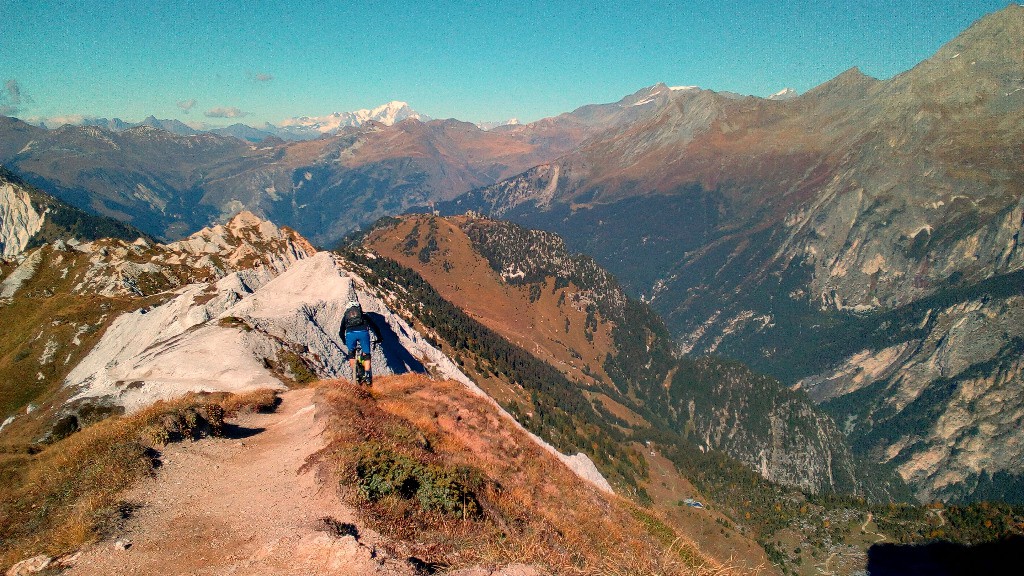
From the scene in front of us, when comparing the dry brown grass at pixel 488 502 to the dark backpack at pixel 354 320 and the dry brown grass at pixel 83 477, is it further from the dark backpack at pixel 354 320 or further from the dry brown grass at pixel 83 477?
the dry brown grass at pixel 83 477

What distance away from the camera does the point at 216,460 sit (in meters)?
18.8

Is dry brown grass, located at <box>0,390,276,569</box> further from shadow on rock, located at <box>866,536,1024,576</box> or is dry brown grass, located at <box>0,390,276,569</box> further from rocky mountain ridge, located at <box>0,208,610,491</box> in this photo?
shadow on rock, located at <box>866,536,1024,576</box>

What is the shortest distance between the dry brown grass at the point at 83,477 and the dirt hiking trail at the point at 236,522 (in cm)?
66

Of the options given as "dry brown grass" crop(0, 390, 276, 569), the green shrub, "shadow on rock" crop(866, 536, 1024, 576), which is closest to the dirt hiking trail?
"dry brown grass" crop(0, 390, 276, 569)

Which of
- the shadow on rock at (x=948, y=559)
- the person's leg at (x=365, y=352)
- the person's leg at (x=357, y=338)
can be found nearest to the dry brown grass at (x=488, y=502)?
the person's leg at (x=365, y=352)

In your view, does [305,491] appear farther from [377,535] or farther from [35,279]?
[35,279]

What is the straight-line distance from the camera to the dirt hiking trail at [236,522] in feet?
38.2

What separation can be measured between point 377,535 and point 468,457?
8376mm

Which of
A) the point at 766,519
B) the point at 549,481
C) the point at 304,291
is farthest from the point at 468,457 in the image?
the point at 766,519

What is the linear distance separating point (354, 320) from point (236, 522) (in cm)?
1263

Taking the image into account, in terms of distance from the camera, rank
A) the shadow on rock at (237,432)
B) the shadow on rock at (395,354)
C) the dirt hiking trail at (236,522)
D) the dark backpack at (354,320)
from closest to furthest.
Result: the dirt hiking trail at (236,522) → the shadow on rock at (237,432) → the dark backpack at (354,320) → the shadow on rock at (395,354)

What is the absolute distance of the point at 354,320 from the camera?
83.1 ft

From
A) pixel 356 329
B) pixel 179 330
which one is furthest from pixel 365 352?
pixel 179 330

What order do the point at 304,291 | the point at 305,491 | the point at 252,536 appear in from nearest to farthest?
the point at 252,536 → the point at 305,491 → the point at 304,291
